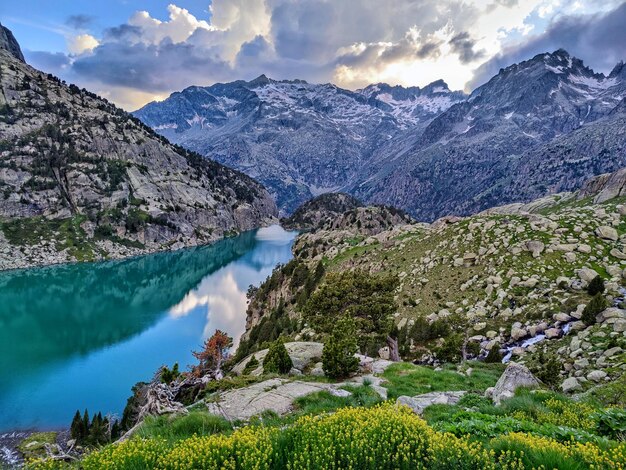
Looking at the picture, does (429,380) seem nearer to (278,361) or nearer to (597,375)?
(597,375)

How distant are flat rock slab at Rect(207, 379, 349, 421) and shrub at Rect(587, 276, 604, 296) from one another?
76.2 ft

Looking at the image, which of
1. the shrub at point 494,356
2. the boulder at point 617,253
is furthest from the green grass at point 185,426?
the boulder at point 617,253

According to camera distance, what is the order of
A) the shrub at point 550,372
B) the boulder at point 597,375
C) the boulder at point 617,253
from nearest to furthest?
the boulder at point 597,375, the shrub at point 550,372, the boulder at point 617,253

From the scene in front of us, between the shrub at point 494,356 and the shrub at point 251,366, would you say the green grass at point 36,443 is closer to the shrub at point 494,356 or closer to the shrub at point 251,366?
the shrub at point 251,366

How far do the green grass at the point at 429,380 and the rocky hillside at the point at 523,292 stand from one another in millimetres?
2964

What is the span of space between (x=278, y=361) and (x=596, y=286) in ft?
80.8

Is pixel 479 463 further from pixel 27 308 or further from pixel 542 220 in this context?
pixel 27 308

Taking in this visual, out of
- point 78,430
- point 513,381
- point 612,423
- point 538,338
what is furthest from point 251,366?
point 78,430

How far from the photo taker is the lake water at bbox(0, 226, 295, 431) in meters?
54.2

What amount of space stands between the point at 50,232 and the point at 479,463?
208540mm

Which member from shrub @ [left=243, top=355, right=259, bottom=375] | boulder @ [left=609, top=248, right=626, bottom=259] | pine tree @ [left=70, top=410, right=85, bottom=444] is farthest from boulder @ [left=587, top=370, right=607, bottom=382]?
pine tree @ [left=70, top=410, right=85, bottom=444]

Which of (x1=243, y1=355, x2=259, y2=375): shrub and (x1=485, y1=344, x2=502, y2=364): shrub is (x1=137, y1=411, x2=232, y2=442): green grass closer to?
(x1=243, y1=355, x2=259, y2=375): shrub

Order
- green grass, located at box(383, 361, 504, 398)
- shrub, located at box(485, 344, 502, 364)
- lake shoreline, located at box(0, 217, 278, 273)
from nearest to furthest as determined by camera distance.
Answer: green grass, located at box(383, 361, 504, 398) < shrub, located at box(485, 344, 502, 364) < lake shoreline, located at box(0, 217, 278, 273)

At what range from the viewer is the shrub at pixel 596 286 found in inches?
1087
